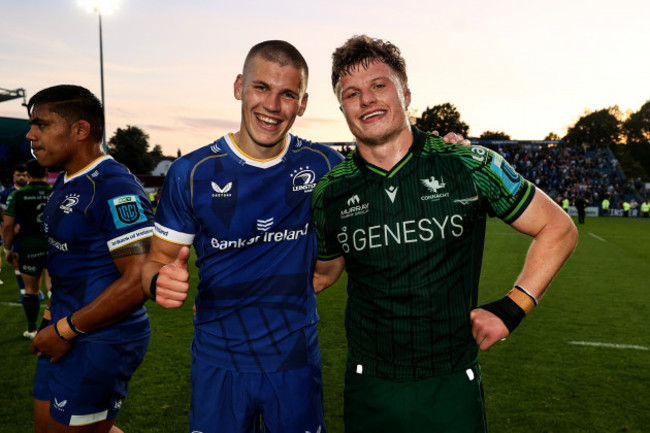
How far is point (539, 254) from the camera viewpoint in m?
2.07

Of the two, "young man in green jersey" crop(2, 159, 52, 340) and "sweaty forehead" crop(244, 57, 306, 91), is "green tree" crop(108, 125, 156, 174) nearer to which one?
"young man in green jersey" crop(2, 159, 52, 340)

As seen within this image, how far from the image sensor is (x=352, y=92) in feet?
7.68

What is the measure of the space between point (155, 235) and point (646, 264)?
533 inches

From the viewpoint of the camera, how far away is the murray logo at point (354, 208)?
2.25 metres

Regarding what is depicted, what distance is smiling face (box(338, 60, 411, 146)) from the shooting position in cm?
227

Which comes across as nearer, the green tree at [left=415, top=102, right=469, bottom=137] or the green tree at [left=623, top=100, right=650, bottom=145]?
the green tree at [left=415, top=102, right=469, bottom=137]

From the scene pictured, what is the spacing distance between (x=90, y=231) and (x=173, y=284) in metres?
0.85

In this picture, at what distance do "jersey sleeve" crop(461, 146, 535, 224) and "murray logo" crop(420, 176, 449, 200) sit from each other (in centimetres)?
15

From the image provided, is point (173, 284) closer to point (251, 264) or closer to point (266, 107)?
point (251, 264)

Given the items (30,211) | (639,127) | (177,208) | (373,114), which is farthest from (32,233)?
(639,127)

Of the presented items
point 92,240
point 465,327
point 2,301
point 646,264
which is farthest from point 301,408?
point 646,264

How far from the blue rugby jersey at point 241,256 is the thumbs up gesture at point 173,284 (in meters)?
0.32

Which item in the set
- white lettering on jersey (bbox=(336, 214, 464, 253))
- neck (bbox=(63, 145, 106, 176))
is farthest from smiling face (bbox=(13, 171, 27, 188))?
white lettering on jersey (bbox=(336, 214, 464, 253))

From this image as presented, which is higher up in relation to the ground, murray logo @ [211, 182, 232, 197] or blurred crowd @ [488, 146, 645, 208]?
blurred crowd @ [488, 146, 645, 208]
